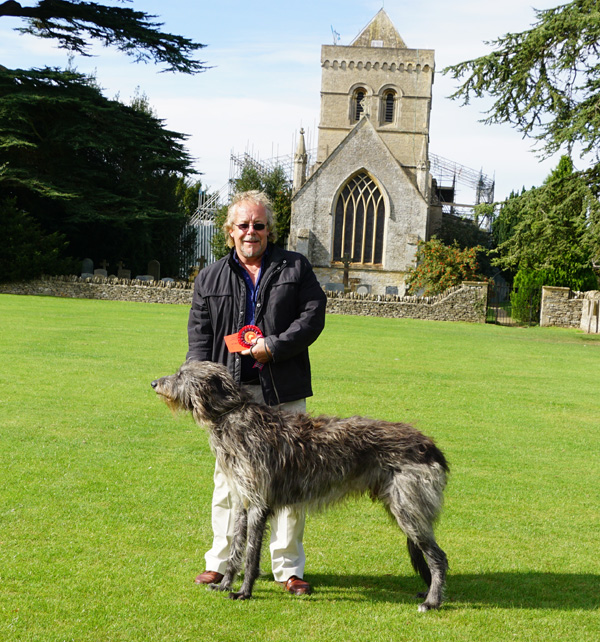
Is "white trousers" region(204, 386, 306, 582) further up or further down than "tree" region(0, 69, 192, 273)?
further down

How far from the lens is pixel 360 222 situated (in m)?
46.2

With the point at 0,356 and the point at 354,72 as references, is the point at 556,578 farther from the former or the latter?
the point at 354,72

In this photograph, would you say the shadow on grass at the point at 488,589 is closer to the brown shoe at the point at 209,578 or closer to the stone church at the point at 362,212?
the brown shoe at the point at 209,578

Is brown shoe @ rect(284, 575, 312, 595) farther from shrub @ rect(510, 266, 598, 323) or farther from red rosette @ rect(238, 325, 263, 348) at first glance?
shrub @ rect(510, 266, 598, 323)

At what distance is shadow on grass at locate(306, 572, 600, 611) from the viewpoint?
452cm

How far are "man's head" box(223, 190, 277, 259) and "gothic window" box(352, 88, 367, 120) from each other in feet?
166

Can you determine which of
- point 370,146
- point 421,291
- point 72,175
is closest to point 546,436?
point 421,291

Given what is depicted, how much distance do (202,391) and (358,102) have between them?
52.1m

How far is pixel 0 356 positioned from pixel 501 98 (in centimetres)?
1872

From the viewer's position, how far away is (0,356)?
516 inches

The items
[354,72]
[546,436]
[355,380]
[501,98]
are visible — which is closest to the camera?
[546,436]

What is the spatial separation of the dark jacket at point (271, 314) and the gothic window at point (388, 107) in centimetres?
5092

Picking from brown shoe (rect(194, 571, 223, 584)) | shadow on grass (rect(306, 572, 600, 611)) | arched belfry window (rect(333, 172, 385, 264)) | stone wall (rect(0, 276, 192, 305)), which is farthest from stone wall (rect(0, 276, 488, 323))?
brown shoe (rect(194, 571, 223, 584))

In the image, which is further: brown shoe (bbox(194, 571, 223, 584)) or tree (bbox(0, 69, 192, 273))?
tree (bbox(0, 69, 192, 273))
